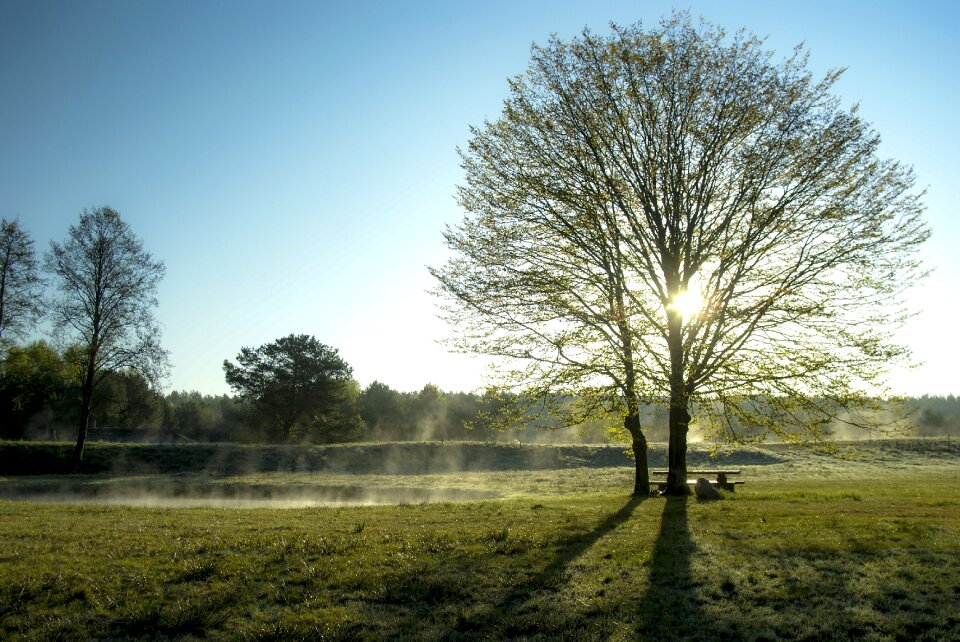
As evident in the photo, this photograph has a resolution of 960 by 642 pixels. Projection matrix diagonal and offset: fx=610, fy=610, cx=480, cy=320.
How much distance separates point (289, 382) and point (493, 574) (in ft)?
192

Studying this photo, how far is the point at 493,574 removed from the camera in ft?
29.9

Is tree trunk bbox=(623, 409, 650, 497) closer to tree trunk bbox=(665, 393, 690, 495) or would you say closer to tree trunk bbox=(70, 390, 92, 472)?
tree trunk bbox=(665, 393, 690, 495)

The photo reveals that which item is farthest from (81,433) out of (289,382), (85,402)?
(289,382)

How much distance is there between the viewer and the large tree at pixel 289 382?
6375 cm

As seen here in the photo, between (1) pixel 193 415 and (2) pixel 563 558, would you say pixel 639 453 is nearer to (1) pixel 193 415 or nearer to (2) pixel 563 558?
(2) pixel 563 558

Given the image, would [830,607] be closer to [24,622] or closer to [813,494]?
[24,622]

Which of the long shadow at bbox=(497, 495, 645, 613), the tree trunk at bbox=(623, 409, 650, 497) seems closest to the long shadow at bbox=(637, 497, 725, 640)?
the long shadow at bbox=(497, 495, 645, 613)

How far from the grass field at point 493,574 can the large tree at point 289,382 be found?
1895 inches

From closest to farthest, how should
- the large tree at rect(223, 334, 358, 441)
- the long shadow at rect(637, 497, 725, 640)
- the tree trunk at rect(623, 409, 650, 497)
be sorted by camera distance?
the long shadow at rect(637, 497, 725, 640) → the tree trunk at rect(623, 409, 650, 497) → the large tree at rect(223, 334, 358, 441)

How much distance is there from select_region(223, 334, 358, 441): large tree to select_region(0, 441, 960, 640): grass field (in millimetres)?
48123

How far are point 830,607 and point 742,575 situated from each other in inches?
56.6

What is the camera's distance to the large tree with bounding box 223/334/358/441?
6375 centimetres

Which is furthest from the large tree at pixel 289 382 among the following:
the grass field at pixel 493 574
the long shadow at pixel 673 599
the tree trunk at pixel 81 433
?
the long shadow at pixel 673 599

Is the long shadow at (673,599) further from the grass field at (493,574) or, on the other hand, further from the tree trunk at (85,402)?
the tree trunk at (85,402)
